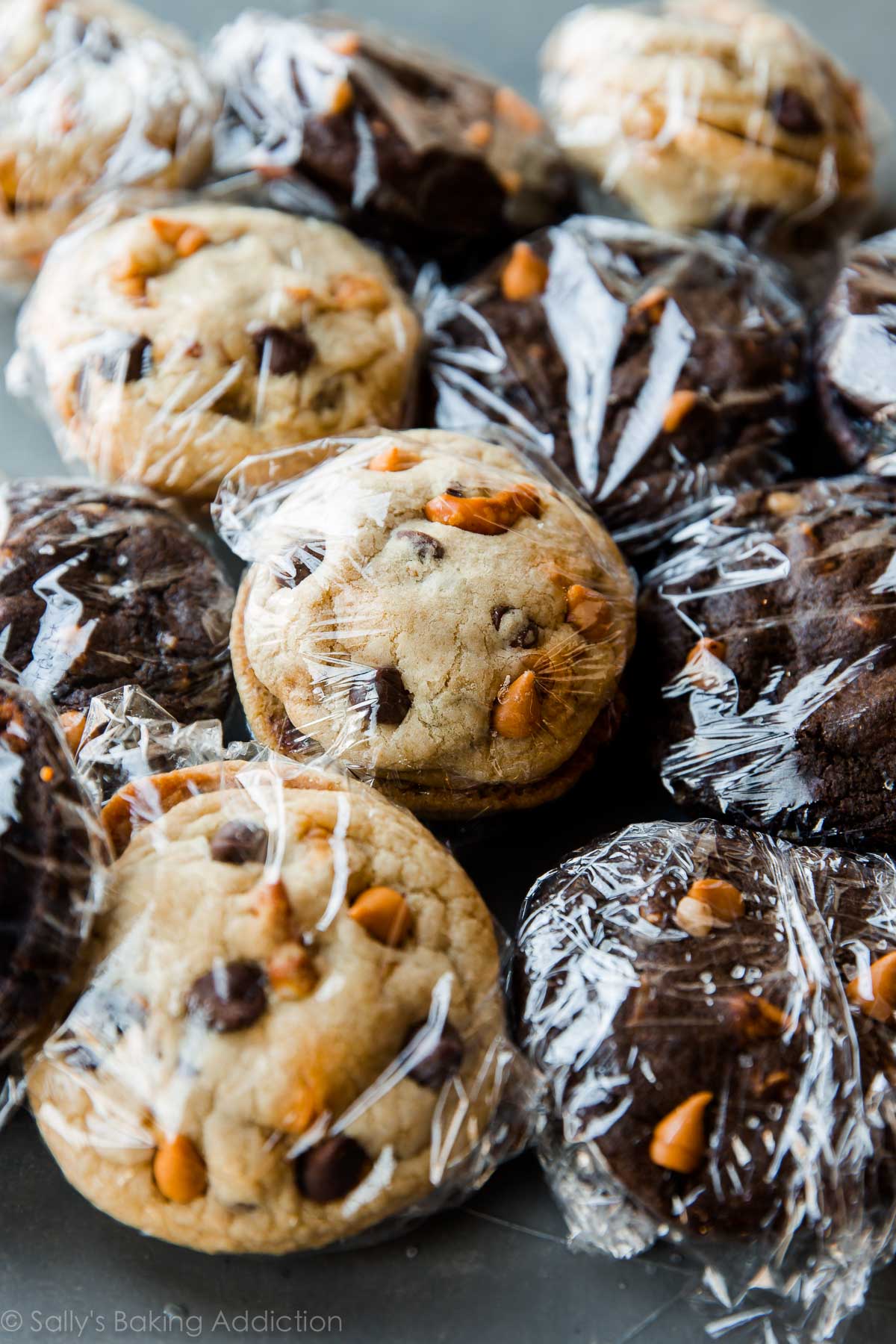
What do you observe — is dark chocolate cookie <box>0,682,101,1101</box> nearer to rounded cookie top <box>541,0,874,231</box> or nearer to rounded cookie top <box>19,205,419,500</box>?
rounded cookie top <box>19,205,419,500</box>

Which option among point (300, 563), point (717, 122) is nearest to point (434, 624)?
point (300, 563)

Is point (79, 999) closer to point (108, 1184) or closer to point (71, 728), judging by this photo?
point (108, 1184)

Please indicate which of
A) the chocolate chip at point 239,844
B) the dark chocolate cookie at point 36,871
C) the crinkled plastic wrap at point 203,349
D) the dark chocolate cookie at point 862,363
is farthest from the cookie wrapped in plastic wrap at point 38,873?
the dark chocolate cookie at point 862,363

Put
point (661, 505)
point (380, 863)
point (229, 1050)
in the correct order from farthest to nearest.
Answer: point (661, 505)
point (380, 863)
point (229, 1050)

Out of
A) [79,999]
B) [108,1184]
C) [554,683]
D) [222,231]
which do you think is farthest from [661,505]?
[108,1184]

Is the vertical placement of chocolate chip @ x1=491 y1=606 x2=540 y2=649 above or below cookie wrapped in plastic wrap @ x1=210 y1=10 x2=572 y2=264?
below

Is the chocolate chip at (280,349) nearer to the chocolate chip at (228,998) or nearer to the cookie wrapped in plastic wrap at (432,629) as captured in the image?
the cookie wrapped in plastic wrap at (432,629)

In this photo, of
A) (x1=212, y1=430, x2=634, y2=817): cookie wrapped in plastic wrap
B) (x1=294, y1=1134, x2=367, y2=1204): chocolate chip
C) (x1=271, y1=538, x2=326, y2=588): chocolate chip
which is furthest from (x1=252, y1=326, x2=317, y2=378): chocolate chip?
(x1=294, y1=1134, x2=367, y2=1204): chocolate chip

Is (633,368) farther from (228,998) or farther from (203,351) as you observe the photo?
(228,998)
